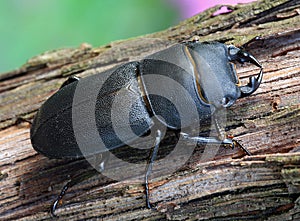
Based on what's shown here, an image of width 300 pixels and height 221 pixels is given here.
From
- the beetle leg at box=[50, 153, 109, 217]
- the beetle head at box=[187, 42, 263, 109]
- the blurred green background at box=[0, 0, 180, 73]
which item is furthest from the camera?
the blurred green background at box=[0, 0, 180, 73]

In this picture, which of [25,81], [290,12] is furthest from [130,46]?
[290,12]

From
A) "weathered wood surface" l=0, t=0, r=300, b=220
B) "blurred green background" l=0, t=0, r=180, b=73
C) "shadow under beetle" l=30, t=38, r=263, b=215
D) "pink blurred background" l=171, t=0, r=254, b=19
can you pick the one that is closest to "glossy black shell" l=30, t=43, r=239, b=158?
"shadow under beetle" l=30, t=38, r=263, b=215

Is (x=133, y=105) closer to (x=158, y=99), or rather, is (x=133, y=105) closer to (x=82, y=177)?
(x=158, y=99)

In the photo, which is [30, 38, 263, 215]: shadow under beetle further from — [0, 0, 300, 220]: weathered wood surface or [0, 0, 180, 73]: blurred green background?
[0, 0, 180, 73]: blurred green background

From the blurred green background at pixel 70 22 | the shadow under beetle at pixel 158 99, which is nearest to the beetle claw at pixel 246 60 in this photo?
the shadow under beetle at pixel 158 99

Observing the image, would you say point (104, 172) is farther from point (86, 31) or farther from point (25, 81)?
point (86, 31)

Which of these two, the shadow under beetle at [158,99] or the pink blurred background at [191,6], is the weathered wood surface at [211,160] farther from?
the pink blurred background at [191,6]

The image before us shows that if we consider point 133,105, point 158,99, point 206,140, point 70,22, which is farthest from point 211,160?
point 70,22
